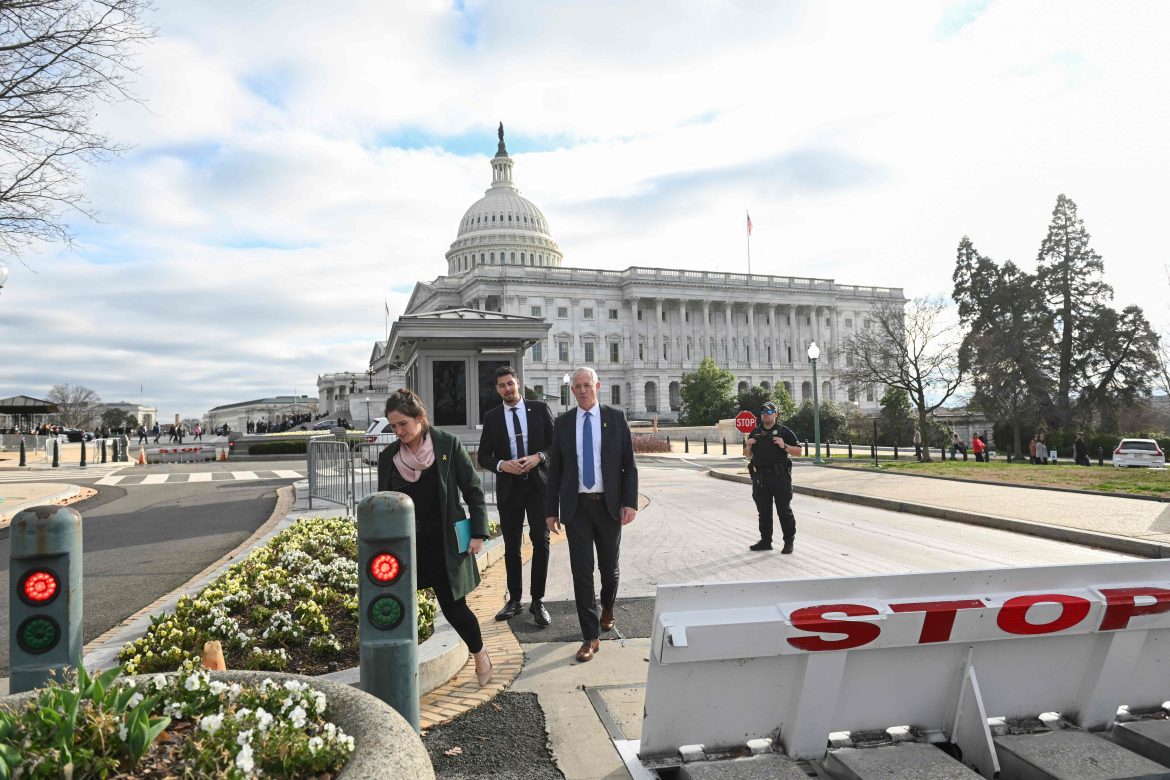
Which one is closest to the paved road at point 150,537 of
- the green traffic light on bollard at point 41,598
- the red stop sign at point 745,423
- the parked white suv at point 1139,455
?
the green traffic light on bollard at point 41,598

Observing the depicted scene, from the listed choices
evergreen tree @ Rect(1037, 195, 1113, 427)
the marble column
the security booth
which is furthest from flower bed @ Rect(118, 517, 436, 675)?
the marble column

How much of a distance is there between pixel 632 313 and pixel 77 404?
8158 centimetres

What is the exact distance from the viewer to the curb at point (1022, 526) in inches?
373

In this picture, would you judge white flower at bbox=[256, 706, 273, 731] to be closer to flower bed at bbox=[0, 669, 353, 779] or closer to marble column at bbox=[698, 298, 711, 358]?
flower bed at bbox=[0, 669, 353, 779]

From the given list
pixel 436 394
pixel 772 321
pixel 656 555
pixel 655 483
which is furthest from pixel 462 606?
pixel 772 321

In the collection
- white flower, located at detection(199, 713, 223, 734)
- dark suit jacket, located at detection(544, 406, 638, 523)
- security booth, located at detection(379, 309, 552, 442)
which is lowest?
white flower, located at detection(199, 713, 223, 734)

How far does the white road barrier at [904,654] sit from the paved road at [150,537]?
16.2ft

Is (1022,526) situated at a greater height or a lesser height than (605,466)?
lesser

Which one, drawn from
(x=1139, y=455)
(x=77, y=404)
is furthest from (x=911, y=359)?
(x=77, y=404)

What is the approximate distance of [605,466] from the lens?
5816 millimetres

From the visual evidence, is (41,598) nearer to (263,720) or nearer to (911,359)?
(263,720)

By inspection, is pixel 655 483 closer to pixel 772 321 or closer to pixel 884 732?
pixel 884 732

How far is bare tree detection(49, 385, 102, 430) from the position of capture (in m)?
109

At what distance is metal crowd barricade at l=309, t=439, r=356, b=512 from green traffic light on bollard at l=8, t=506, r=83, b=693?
9.07m
